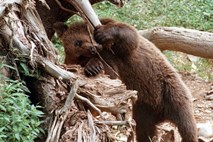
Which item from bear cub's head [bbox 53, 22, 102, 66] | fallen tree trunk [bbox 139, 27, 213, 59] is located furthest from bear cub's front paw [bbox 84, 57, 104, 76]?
fallen tree trunk [bbox 139, 27, 213, 59]

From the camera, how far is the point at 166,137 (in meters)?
6.63

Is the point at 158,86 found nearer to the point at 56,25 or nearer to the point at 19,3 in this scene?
the point at 56,25

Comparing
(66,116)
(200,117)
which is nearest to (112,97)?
(66,116)

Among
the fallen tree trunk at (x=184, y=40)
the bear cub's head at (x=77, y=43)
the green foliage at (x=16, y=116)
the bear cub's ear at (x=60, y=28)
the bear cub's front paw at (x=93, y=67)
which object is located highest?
the fallen tree trunk at (x=184, y=40)

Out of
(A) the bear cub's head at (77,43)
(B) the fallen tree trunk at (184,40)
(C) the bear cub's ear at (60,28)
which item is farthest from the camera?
(B) the fallen tree trunk at (184,40)

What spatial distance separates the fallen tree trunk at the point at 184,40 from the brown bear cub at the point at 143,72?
1.91m

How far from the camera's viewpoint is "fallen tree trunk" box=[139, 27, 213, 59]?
25.7 feet

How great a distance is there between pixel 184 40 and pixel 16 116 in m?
4.34

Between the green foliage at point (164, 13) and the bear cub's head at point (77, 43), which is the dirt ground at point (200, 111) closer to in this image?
the bear cub's head at point (77, 43)

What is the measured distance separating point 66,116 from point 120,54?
1.45 metres

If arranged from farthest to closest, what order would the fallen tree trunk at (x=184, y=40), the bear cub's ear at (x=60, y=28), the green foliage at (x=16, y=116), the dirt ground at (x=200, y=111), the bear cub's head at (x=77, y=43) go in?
the fallen tree trunk at (x=184, y=40)
the dirt ground at (x=200, y=111)
the bear cub's ear at (x=60, y=28)
the bear cub's head at (x=77, y=43)
the green foliage at (x=16, y=116)

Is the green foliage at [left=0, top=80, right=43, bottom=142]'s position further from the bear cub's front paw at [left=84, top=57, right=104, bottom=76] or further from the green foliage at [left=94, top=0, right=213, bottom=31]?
the green foliage at [left=94, top=0, right=213, bottom=31]

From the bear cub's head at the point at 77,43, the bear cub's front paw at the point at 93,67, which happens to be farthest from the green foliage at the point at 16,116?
the bear cub's head at the point at 77,43

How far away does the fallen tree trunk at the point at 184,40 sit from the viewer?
7832 mm
